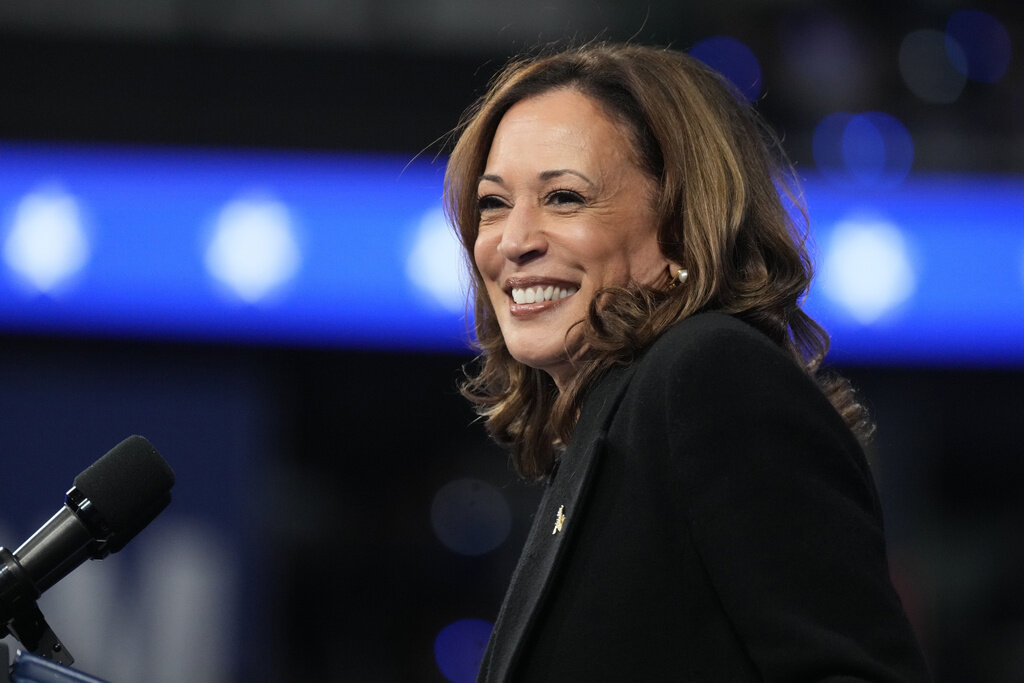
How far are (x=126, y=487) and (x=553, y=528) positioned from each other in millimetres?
453

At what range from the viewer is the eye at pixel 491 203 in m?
1.69

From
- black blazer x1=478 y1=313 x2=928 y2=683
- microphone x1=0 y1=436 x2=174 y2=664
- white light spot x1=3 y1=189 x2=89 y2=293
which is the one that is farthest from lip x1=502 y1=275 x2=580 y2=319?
white light spot x1=3 y1=189 x2=89 y2=293

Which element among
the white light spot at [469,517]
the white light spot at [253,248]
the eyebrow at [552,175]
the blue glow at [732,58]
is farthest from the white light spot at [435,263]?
the eyebrow at [552,175]

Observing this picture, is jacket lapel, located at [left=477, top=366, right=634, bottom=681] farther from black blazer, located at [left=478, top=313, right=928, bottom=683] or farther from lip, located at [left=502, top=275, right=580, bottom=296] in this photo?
lip, located at [left=502, top=275, right=580, bottom=296]

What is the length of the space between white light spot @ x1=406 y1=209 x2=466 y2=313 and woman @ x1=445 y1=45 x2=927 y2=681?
2476 millimetres

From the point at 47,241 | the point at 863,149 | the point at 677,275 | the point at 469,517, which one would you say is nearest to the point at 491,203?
the point at 677,275

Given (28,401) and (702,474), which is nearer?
(702,474)

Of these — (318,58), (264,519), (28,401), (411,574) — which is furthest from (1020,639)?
(28,401)

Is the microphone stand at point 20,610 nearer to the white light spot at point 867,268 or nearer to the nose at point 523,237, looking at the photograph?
the nose at point 523,237

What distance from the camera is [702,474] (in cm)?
121

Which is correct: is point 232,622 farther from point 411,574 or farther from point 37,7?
point 37,7

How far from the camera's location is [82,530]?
4.31 ft

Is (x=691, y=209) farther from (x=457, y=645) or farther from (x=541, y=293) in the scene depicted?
(x=457, y=645)

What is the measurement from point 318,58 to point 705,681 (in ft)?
12.7
